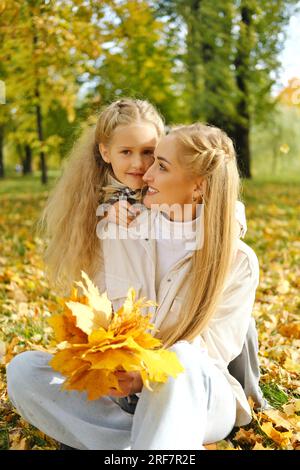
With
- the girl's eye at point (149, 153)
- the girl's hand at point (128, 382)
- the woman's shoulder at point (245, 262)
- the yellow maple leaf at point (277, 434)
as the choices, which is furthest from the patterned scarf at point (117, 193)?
the yellow maple leaf at point (277, 434)

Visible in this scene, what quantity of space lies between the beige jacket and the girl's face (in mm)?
307

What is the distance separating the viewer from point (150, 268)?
2.48 meters

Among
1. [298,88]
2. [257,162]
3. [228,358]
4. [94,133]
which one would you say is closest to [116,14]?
[298,88]

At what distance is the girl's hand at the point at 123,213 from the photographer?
265cm

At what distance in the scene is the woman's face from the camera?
7.83 feet

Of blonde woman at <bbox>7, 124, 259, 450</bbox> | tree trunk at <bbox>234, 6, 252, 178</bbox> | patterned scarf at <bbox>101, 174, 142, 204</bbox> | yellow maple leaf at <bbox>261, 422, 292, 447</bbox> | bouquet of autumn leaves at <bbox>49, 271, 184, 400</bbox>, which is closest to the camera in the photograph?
bouquet of autumn leaves at <bbox>49, 271, 184, 400</bbox>

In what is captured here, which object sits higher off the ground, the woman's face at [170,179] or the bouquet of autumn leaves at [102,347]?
the woman's face at [170,179]

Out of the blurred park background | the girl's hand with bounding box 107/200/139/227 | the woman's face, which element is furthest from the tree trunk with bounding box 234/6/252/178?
the woman's face

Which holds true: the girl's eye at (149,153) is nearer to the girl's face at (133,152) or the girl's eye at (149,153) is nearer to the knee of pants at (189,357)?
the girl's face at (133,152)

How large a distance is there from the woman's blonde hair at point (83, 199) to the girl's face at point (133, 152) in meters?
0.05

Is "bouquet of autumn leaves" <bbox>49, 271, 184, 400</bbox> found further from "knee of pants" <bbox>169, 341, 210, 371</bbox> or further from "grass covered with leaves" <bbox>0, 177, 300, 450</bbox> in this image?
"grass covered with leaves" <bbox>0, 177, 300, 450</bbox>

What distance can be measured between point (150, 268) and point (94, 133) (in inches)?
36.5

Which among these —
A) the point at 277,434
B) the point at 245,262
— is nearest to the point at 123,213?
the point at 245,262
